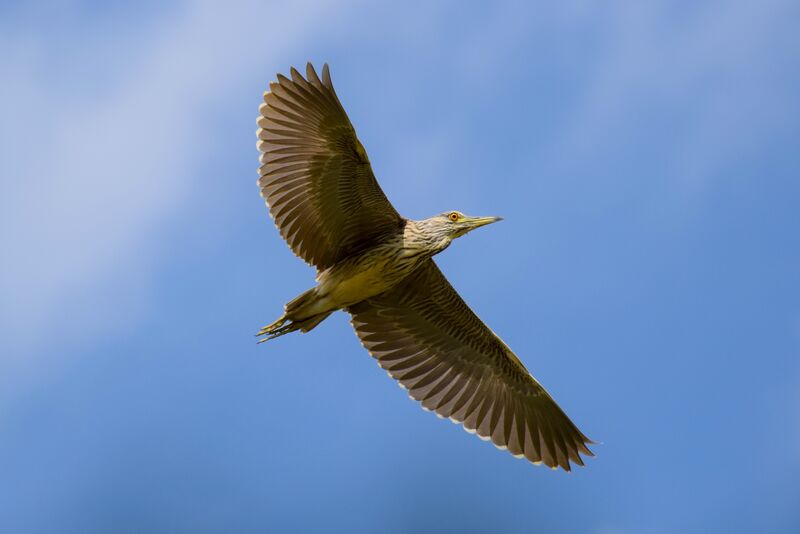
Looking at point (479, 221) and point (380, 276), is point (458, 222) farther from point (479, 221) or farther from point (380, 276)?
point (380, 276)

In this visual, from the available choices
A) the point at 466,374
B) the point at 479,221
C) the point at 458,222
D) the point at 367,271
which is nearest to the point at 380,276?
the point at 367,271

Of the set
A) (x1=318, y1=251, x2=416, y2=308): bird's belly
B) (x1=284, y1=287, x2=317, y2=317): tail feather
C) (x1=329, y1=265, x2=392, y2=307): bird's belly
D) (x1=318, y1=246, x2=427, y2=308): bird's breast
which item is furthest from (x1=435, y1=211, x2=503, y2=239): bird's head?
(x1=284, y1=287, x2=317, y2=317): tail feather

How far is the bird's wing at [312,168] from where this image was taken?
1256 cm

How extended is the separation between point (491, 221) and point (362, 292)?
178 cm

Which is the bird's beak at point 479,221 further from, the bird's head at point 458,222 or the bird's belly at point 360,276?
the bird's belly at point 360,276

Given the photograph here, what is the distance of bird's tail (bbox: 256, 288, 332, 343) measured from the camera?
12727 mm

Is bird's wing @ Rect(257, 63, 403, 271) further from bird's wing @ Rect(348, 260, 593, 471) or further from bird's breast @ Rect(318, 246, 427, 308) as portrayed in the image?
bird's wing @ Rect(348, 260, 593, 471)

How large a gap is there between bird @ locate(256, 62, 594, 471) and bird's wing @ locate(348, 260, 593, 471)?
0.01 metres

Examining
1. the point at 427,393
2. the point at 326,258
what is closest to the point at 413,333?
the point at 427,393

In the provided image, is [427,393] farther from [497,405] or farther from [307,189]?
[307,189]

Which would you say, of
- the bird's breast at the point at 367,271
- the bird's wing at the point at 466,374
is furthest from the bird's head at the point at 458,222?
the bird's wing at the point at 466,374

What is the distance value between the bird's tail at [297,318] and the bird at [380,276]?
0.01 metres

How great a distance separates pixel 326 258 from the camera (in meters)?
13.1

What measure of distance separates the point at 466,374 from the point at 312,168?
3.63m
